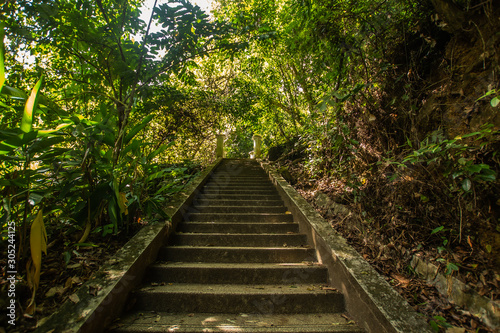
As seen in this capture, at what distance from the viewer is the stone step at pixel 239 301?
6.35ft

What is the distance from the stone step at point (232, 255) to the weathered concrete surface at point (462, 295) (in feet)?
3.38

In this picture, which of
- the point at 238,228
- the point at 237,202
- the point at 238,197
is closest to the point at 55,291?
the point at 238,228

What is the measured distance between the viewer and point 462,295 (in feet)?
6.14

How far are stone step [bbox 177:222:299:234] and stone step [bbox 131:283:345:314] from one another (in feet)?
4.27

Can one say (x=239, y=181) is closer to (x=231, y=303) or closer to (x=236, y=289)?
(x=236, y=289)

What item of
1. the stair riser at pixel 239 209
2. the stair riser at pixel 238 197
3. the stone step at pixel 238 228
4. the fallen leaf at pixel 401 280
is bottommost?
the fallen leaf at pixel 401 280

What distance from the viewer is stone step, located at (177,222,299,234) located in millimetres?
3297

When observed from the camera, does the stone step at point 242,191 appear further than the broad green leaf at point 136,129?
Yes

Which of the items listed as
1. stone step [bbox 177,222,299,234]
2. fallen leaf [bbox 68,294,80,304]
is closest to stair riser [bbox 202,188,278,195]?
stone step [bbox 177,222,299,234]

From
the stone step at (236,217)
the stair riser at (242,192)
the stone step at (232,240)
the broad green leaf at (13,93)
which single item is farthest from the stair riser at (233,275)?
the stair riser at (242,192)

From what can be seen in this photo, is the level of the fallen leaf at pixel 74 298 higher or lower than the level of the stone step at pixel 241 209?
lower

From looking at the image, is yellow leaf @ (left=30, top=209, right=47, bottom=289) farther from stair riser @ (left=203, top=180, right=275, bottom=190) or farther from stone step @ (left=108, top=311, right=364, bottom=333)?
stair riser @ (left=203, top=180, right=275, bottom=190)

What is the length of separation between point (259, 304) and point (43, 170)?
2069 mm

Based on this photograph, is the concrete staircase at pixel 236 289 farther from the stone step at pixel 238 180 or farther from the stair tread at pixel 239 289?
the stone step at pixel 238 180
